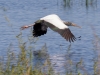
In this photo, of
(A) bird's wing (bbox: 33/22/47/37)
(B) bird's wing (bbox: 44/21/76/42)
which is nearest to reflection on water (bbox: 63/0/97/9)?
(A) bird's wing (bbox: 33/22/47/37)

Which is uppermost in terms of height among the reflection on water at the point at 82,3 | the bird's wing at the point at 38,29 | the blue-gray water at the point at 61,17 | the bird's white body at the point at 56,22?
the bird's white body at the point at 56,22

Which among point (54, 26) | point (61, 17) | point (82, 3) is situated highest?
point (54, 26)

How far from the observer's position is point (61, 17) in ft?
45.5

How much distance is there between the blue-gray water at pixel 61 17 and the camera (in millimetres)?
8977

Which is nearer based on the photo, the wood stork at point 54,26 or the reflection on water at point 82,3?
the wood stork at point 54,26

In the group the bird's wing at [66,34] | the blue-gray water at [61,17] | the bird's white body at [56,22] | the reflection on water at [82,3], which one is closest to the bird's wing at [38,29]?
the bird's white body at [56,22]

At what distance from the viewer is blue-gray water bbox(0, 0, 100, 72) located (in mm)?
8977

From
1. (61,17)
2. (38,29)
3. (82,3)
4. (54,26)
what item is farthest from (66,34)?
(82,3)

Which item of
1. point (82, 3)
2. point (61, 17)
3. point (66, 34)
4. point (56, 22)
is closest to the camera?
point (66, 34)

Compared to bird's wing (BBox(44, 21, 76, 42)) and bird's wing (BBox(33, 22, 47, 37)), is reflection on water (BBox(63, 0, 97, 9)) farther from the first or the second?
bird's wing (BBox(44, 21, 76, 42))

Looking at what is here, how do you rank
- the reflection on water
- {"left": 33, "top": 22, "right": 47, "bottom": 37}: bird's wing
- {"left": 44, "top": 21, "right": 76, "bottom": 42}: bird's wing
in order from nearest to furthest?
{"left": 44, "top": 21, "right": 76, "bottom": 42}: bird's wing
{"left": 33, "top": 22, "right": 47, "bottom": 37}: bird's wing
the reflection on water

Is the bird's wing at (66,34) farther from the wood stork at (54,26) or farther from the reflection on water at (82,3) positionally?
the reflection on water at (82,3)

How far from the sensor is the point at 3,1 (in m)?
17.0

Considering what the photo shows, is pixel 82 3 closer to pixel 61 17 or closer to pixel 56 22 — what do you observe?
pixel 61 17
